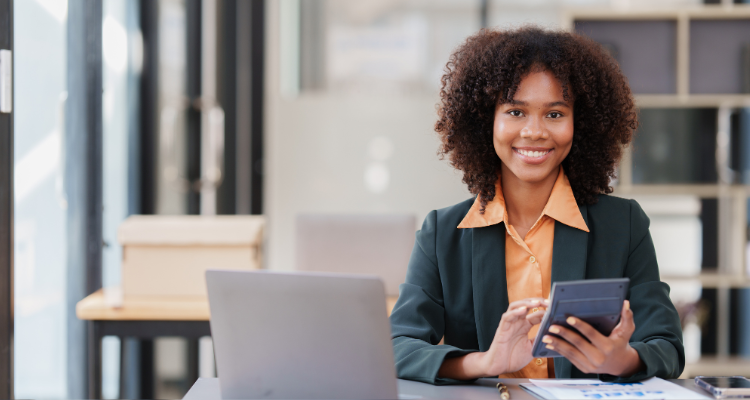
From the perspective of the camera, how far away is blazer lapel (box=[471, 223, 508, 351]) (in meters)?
1.29

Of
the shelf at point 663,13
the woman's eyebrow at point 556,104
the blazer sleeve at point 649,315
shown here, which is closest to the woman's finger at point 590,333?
the blazer sleeve at point 649,315

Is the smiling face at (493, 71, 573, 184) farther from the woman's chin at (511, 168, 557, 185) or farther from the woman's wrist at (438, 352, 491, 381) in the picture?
the woman's wrist at (438, 352, 491, 381)

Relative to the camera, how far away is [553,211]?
52.2 inches

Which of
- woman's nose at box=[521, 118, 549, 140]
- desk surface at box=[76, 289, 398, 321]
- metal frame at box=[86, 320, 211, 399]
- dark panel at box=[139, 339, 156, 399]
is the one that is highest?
woman's nose at box=[521, 118, 549, 140]

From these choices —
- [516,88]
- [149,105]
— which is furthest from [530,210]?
[149,105]

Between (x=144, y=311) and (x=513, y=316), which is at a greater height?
(x=513, y=316)

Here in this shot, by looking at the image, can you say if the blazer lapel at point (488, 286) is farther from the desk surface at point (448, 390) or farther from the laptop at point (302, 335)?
the laptop at point (302, 335)

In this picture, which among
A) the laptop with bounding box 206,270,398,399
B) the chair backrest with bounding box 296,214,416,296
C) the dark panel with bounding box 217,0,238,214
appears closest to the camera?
the laptop with bounding box 206,270,398,399

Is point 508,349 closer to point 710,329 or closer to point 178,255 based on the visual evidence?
point 178,255

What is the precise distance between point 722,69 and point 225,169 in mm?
2447

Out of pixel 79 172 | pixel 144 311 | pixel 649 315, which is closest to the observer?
pixel 649 315

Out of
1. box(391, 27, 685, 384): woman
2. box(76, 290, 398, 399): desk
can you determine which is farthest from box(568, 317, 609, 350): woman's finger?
box(76, 290, 398, 399): desk

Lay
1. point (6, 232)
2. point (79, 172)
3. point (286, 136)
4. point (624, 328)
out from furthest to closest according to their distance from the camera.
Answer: point (286, 136) → point (79, 172) → point (6, 232) → point (624, 328)

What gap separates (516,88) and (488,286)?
1.38ft
